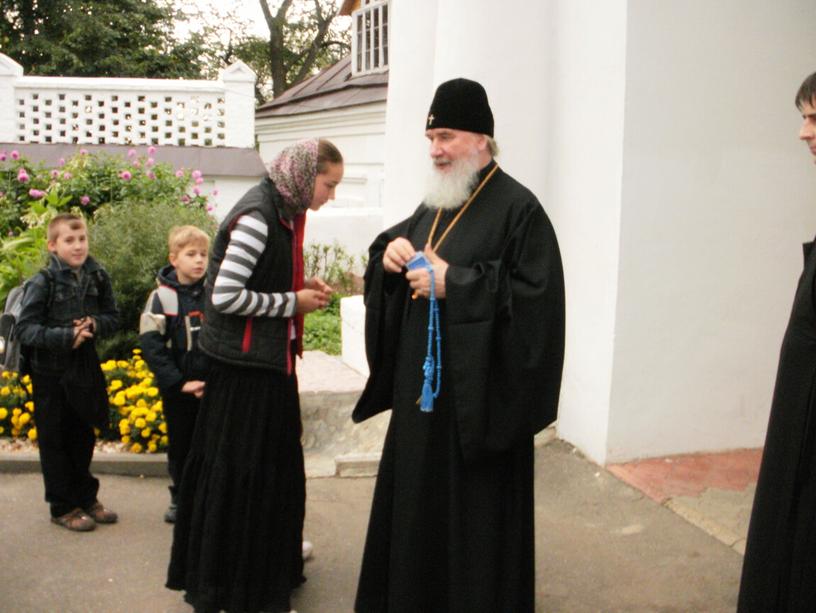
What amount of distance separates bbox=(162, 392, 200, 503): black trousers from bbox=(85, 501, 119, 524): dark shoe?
0.56 meters

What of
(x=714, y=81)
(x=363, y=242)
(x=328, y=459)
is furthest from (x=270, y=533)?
(x=363, y=242)

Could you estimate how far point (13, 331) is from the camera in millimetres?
4664

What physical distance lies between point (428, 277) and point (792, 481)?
4.38 ft

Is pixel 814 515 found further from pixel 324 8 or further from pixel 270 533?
pixel 324 8

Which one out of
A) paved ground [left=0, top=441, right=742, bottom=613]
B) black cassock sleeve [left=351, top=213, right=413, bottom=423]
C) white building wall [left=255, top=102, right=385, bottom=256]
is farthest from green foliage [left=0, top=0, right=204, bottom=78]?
black cassock sleeve [left=351, top=213, right=413, bottom=423]

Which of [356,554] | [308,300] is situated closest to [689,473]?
[356,554]

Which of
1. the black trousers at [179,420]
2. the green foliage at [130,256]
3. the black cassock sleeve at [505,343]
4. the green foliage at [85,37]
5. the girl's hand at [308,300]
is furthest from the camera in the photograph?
the green foliage at [85,37]

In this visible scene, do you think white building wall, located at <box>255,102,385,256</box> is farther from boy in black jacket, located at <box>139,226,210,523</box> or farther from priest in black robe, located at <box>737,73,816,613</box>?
priest in black robe, located at <box>737,73,816,613</box>

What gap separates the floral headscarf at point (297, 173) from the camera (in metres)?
3.72

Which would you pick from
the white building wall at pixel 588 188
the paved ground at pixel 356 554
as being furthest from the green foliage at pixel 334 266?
the paved ground at pixel 356 554

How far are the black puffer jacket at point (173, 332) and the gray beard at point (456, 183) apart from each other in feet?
5.08

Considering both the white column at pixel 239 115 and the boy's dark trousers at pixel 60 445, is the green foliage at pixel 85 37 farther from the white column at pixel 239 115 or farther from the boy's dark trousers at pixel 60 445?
the boy's dark trousers at pixel 60 445

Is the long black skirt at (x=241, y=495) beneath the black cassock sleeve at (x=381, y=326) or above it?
beneath

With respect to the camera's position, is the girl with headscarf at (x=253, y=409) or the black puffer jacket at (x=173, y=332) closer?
the girl with headscarf at (x=253, y=409)
